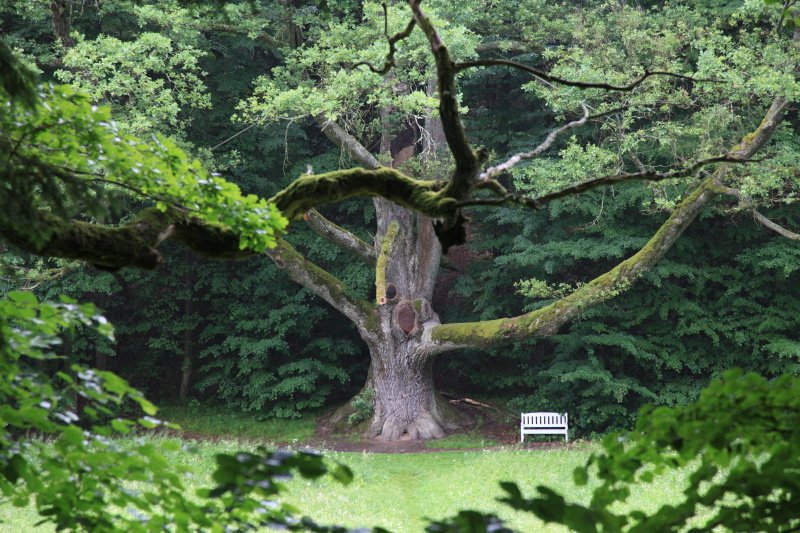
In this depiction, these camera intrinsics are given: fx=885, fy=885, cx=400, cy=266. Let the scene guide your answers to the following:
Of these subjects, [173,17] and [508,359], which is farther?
[508,359]

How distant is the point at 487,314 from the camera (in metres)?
18.9

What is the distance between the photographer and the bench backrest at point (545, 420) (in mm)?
17438

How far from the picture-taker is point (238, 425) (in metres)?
19.0

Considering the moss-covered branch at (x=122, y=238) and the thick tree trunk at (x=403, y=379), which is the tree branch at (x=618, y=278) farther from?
the moss-covered branch at (x=122, y=238)

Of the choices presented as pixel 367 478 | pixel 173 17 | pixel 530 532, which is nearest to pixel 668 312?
pixel 367 478

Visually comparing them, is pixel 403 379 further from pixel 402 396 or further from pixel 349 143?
pixel 349 143

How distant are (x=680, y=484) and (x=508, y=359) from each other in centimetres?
914

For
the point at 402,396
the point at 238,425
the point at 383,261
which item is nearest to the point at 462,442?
the point at 402,396

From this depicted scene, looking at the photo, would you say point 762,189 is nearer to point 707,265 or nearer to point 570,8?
point 707,265

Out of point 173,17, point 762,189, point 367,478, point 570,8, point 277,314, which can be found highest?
point 570,8

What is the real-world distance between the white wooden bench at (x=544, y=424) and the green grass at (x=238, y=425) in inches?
173

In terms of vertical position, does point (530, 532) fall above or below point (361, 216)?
below

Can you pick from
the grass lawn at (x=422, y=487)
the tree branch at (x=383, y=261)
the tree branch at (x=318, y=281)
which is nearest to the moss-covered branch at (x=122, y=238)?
the grass lawn at (x=422, y=487)

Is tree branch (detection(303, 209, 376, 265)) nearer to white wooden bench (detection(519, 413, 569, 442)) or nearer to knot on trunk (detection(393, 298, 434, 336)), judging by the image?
knot on trunk (detection(393, 298, 434, 336))
